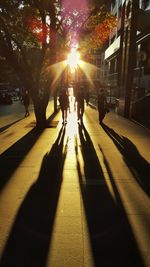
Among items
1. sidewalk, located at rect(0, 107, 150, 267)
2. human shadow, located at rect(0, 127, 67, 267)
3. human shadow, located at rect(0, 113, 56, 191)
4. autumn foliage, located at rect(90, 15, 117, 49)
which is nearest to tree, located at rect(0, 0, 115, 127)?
autumn foliage, located at rect(90, 15, 117, 49)

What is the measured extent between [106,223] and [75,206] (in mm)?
799

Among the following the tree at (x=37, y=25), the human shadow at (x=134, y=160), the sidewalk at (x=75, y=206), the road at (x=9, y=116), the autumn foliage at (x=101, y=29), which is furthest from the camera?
the autumn foliage at (x=101, y=29)

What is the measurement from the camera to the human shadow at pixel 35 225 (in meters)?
4.09

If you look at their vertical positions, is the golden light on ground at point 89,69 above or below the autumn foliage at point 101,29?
below

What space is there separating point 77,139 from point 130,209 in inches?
286

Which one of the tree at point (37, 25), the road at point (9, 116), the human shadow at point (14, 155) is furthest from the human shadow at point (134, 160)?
the road at point (9, 116)

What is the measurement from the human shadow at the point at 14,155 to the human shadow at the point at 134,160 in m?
2.75

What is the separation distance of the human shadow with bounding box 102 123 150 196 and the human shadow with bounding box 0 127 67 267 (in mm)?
1691

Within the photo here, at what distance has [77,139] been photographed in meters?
12.9

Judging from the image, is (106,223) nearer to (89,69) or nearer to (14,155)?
(14,155)

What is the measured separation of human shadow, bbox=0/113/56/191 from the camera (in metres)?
7.88

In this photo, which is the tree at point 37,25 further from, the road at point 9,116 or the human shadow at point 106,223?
the human shadow at point 106,223

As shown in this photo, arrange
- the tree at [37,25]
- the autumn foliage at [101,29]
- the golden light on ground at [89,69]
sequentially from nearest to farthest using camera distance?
the tree at [37,25], the autumn foliage at [101,29], the golden light on ground at [89,69]

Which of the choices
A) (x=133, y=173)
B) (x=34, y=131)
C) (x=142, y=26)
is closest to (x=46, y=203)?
(x=133, y=173)
